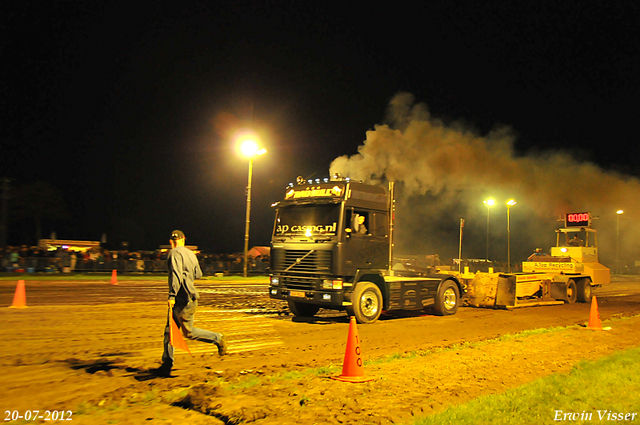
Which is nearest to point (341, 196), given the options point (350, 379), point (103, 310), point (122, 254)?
point (350, 379)

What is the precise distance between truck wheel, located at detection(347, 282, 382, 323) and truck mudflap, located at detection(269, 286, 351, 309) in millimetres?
340

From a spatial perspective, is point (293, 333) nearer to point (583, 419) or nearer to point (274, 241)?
point (274, 241)

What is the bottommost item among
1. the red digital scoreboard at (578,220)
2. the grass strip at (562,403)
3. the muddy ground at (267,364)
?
the muddy ground at (267,364)

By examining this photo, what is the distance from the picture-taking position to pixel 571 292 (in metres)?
19.5

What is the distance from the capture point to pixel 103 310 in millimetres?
13703

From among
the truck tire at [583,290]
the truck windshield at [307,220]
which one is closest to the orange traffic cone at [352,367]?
the truck windshield at [307,220]

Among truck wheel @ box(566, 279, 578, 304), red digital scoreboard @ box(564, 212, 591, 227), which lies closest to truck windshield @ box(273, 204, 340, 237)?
truck wheel @ box(566, 279, 578, 304)

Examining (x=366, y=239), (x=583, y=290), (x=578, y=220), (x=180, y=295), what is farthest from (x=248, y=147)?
(x=180, y=295)

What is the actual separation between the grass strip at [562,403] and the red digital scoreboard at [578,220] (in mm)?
17081

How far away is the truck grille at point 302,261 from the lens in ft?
40.1

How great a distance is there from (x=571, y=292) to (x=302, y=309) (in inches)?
469

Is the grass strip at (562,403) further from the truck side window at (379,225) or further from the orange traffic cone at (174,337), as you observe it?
the truck side window at (379,225)

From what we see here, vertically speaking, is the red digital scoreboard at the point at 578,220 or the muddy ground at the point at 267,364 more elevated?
the red digital scoreboard at the point at 578,220

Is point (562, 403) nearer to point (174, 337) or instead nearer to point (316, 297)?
point (174, 337)
